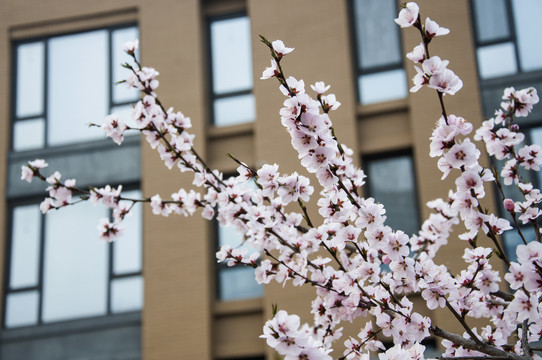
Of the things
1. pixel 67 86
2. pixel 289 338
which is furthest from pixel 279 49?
pixel 67 86

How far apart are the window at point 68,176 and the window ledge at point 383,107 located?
3484 mm

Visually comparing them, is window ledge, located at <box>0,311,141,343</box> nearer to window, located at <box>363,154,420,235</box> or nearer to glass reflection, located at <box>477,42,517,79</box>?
window, located at <box>363,154,420,235</box>

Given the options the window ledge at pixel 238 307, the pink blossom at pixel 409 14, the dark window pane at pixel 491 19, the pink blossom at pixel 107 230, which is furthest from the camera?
the dark window pane at pixel 491 19

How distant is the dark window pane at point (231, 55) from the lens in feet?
37.3

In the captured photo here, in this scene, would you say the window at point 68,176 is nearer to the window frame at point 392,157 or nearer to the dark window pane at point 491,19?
the window frame at point 392,157

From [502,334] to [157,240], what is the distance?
22.4 feet

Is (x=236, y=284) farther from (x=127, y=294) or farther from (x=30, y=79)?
(x=30, y=79)

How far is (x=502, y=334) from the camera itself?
4.29 meters

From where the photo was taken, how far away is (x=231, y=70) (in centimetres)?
1146

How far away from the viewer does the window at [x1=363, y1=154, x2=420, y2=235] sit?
10.1 meters

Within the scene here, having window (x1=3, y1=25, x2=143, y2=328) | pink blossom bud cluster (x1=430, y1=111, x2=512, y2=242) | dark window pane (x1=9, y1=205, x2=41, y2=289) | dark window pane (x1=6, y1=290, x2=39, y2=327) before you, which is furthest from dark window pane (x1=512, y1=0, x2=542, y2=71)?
dark window pane (x1=6, y1=290, x2=39, y2=327)

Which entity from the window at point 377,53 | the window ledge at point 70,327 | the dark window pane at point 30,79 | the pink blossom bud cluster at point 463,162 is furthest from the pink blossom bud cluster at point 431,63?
the dark window pane at point 30,79

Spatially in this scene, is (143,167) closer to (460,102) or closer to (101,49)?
(101,49)

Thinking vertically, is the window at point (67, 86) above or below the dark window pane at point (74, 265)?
above
